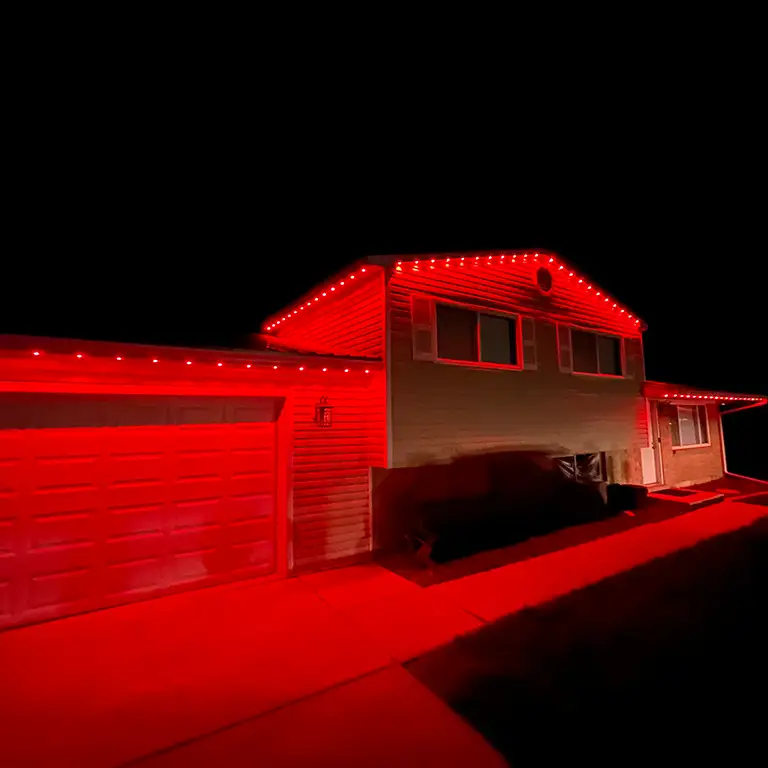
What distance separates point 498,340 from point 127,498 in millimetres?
6415

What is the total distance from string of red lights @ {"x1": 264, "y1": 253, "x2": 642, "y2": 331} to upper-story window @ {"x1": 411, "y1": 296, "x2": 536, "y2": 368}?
0.61 meters

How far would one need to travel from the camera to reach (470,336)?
7.94 m

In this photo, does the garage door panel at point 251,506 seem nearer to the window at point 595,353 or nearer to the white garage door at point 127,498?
the white garage door at point 127,498

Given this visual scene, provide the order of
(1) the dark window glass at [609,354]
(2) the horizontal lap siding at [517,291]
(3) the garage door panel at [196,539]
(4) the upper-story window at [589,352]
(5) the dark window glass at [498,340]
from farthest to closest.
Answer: (1) the dark window glass at [609,354] → (4) the upper-story window at [589,352] → (5) the dark window glass at [498,340] → (2) the horizontal lap siding at [517,291] → (3) the garage door panel at [196,539]

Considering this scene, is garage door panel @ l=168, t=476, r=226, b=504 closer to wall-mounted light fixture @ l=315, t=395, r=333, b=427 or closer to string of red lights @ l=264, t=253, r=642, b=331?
wall-mounted light fixture @ l=315, t=395, r=333, b=427

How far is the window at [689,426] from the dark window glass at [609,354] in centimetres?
352

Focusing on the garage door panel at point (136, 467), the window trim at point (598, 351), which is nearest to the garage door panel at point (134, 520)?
the garage door panel at point (136, 467)

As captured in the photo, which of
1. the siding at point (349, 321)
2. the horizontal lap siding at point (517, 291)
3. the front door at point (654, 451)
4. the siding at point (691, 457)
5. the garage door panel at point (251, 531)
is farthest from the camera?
the siding at point (691, 457)

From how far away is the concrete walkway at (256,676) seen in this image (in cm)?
289

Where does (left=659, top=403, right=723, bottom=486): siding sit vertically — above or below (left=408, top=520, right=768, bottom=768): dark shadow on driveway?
above

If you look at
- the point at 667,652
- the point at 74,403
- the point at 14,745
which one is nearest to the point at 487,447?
the point at 667,652

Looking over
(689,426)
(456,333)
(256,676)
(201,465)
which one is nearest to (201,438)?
(201,465)

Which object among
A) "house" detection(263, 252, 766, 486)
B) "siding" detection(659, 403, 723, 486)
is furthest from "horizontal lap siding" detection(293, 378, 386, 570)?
"siding" detection(659, 403, 723, 486)

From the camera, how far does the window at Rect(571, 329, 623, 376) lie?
983 cm
